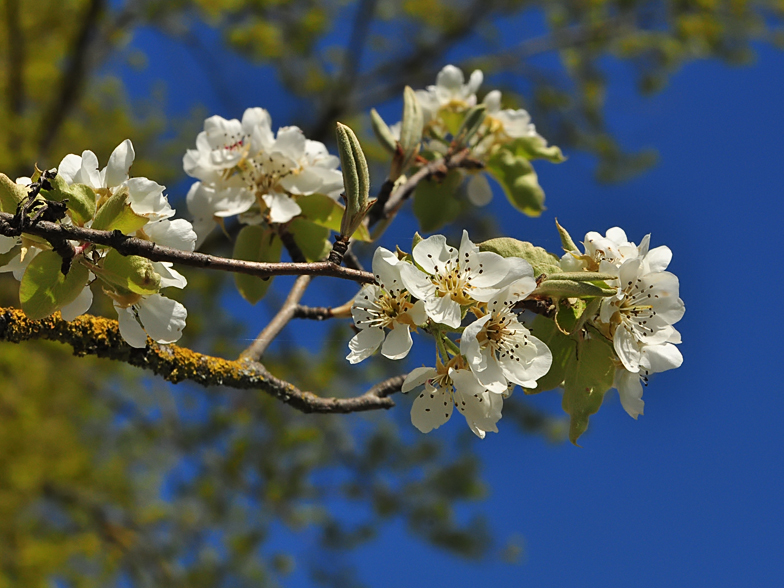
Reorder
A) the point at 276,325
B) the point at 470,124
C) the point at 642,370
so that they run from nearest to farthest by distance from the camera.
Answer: the point at 642,370, the point at 276,325, the point at 470,124

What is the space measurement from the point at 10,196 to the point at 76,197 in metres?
0.07

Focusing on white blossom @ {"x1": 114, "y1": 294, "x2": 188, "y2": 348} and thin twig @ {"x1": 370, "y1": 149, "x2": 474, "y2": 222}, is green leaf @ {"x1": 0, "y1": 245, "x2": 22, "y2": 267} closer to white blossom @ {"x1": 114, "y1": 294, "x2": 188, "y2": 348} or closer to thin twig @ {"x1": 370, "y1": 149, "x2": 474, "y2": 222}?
white blossom @ {"x1": 114, "y1": 294, "x2": 188, "y2": 348}

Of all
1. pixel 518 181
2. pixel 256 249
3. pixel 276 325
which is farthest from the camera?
pixel 518 181

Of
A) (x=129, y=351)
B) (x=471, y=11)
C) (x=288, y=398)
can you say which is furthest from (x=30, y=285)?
(x=471, y=11)

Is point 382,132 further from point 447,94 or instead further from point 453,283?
point 453,283

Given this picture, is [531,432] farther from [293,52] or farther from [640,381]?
[640,381]

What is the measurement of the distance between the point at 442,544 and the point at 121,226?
13.5 ft

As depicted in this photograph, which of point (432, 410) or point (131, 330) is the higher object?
point (131, 330)

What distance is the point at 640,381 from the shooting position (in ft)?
3.41

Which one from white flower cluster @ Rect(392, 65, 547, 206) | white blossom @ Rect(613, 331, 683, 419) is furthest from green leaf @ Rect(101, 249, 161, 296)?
white flower cluster @ Rect(392, 65, 547, 206)

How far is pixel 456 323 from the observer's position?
2.89ft

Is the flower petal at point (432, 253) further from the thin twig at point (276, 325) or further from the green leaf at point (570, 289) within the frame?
the thin twig at point (276, 325)

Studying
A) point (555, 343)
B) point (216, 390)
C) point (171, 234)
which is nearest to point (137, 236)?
point (171, 234)

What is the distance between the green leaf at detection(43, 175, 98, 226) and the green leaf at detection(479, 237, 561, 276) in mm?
546
